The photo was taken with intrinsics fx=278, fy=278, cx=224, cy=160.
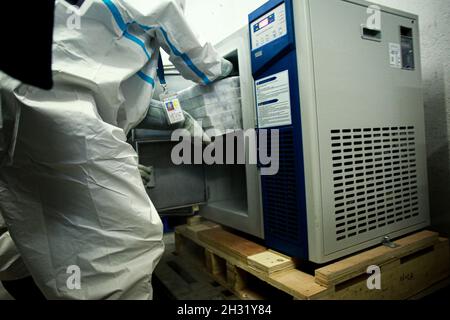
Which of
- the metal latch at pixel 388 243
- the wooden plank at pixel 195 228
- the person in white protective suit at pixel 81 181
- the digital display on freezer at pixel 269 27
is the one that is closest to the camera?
the person in white protective suit at pixel 81 181

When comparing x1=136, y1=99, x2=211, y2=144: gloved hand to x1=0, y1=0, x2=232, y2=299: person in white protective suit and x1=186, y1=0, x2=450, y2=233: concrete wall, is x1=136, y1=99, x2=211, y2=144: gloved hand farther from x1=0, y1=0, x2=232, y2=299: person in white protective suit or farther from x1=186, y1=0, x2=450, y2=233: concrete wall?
x1=186, y1=0, x2=450, y2=233: concrete wall

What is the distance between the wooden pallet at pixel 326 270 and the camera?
87 centimetres

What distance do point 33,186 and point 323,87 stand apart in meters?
0.90

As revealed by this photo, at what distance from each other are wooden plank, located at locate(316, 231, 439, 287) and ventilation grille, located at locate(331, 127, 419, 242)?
0.08 m

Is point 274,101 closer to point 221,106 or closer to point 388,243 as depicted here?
point 221,106

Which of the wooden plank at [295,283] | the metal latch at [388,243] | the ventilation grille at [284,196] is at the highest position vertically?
the ventilation grille at [284,196]

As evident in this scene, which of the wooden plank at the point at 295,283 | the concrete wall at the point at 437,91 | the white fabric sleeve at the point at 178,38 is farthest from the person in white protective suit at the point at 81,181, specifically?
the concrete wall at the point at 437,91

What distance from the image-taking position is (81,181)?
0.71 meters

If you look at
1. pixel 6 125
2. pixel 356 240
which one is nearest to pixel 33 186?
pixel 6 125

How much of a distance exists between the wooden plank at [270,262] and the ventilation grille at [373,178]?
192 mm

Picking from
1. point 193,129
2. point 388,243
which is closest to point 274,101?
point 193,129

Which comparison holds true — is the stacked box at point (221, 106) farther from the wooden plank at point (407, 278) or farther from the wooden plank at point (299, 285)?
the wooden plank at point (407, 278)

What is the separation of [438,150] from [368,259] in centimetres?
80
